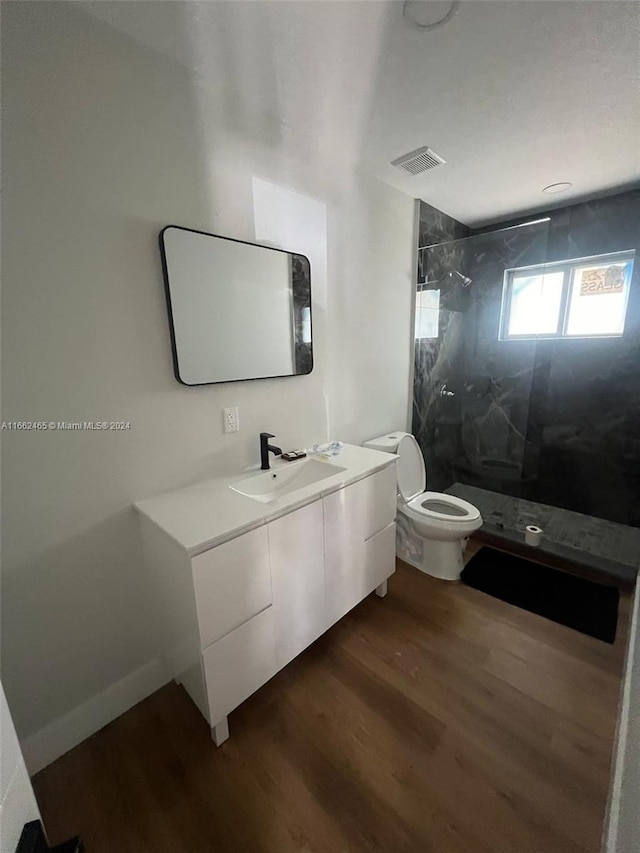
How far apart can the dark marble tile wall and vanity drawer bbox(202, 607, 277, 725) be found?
195cm

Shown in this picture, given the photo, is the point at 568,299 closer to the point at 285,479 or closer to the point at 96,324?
the point at 285,479

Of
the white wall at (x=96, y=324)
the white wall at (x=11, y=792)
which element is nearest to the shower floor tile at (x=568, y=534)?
the white wall at (x=96, y=324)

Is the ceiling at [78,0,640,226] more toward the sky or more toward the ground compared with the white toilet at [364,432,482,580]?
more toward the sky

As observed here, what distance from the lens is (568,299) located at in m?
2.69

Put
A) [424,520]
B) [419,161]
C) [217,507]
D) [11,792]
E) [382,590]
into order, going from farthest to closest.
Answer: [424,520] < [382,590] < [419,161] < [217,507] < [11,792]

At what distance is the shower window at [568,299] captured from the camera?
2500 mm

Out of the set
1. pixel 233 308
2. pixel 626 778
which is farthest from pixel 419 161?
pixel 626 778

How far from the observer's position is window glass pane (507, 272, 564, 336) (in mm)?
2721

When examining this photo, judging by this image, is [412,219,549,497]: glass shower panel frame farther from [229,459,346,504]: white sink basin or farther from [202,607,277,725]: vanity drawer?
[202,607,277,725]: vanity drawer

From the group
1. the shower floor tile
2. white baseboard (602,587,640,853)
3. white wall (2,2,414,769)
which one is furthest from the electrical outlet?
the shower floor tile

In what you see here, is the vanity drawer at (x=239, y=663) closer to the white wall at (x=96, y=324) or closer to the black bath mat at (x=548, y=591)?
the white wall at (x=96, y=324)

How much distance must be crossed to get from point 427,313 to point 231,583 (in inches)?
92.5

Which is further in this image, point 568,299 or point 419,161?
point 568,299

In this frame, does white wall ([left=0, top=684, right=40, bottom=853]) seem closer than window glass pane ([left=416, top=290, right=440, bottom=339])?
Yes
